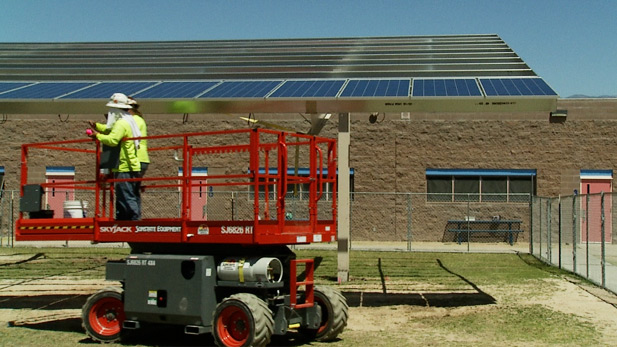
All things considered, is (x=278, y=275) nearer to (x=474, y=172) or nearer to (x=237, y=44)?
(x=237, y=44)

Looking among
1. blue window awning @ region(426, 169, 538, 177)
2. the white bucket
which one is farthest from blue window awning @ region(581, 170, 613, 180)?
the white bucket

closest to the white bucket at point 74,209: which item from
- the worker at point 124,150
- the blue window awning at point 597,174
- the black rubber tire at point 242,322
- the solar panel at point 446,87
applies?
the worker at point 124,150

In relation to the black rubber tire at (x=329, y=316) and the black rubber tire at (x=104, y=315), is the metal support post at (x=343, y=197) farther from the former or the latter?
the black rubber tire at (x=104, y=315)

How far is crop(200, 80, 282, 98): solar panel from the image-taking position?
1491cm

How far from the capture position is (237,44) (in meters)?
24.3

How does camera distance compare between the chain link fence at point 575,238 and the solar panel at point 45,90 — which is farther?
the chain link fence at point 575,238

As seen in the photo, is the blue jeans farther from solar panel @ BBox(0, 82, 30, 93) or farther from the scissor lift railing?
solar panel @ BBox(0, 82, 30, 93)

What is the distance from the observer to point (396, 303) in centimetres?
1477

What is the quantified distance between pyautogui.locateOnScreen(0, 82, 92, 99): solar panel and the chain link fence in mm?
11166

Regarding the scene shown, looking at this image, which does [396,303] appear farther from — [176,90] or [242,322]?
[176,90]

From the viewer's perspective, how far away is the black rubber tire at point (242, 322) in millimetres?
9766

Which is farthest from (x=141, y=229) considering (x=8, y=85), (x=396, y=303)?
(x=8, y=85)

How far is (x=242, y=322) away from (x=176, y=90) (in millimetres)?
6928

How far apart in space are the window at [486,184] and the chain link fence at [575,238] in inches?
105
